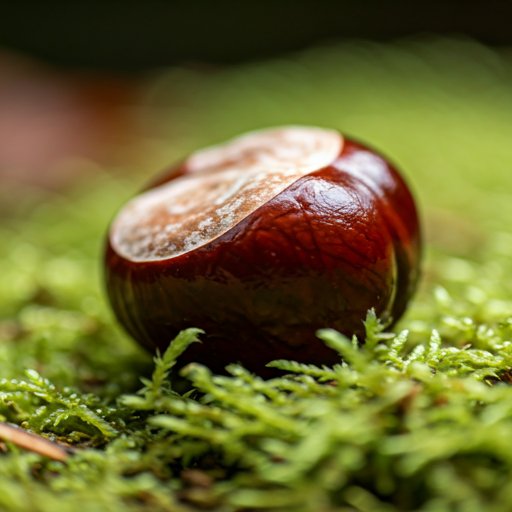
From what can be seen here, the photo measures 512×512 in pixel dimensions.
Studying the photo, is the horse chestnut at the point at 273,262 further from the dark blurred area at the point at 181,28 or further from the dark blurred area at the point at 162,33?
the dark blurred area at the point at 181,28

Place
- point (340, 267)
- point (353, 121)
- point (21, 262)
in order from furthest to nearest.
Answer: point (353, 121), point (21, 262), point (340, 267)

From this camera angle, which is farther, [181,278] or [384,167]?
[384,167]

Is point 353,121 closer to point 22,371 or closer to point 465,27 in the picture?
point 465,27

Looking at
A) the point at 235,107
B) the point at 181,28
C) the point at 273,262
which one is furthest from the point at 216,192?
the point at 181,28

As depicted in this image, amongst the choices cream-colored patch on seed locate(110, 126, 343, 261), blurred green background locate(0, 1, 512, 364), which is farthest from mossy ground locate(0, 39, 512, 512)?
cream-colored patch on seed locate(110, 126, 343, 261)

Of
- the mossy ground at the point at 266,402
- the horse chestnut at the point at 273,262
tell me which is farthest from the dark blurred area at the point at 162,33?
the horse chestnut at the point at 273,262

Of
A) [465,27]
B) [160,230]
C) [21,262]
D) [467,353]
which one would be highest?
[465,27]

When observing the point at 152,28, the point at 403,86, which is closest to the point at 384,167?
the point at 403,86
